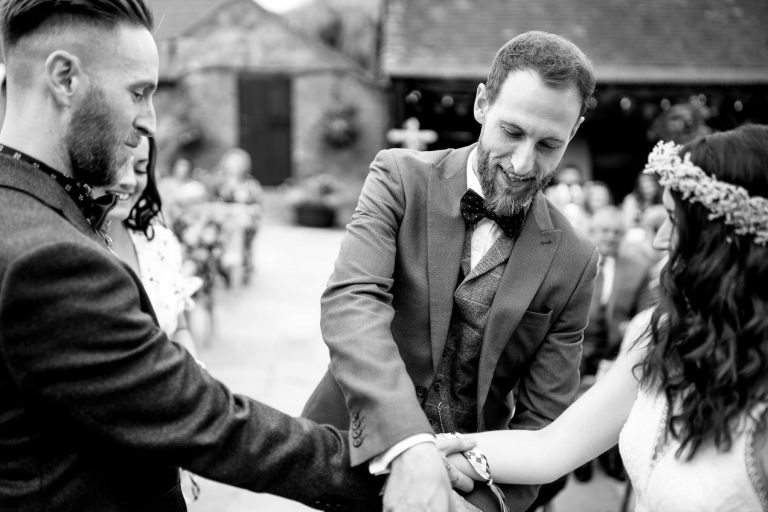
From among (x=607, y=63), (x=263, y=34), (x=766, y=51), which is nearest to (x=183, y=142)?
(x=263, y=34)

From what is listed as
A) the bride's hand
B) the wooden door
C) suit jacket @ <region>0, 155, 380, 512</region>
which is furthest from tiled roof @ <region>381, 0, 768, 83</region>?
suit jacket @ <region>0, 155, 380, 512</region>

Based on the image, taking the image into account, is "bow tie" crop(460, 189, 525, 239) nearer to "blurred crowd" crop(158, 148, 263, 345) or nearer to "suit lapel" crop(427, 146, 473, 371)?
"suit lapel" crop(427, 146, 473, 371)

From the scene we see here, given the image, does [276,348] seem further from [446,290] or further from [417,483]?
[417,483]

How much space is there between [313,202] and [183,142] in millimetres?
3142

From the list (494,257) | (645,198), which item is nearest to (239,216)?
(645,198)

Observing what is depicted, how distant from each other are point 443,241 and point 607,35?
1407 cm

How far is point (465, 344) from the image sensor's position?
195 centimetres

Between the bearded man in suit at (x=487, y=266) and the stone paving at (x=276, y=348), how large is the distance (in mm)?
1953

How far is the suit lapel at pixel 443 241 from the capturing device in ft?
6.23

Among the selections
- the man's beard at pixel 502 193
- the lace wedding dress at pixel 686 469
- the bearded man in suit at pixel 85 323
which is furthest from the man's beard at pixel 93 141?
the lace wedding dress at pixel 686 469

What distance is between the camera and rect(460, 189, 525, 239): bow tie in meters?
1.98

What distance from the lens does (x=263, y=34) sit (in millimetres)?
15945

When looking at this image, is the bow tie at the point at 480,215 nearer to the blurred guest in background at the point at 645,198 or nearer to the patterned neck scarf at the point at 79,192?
the patterned neck scarf at the point at 79,192

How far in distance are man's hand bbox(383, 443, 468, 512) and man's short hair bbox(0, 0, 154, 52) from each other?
3.63 feet
